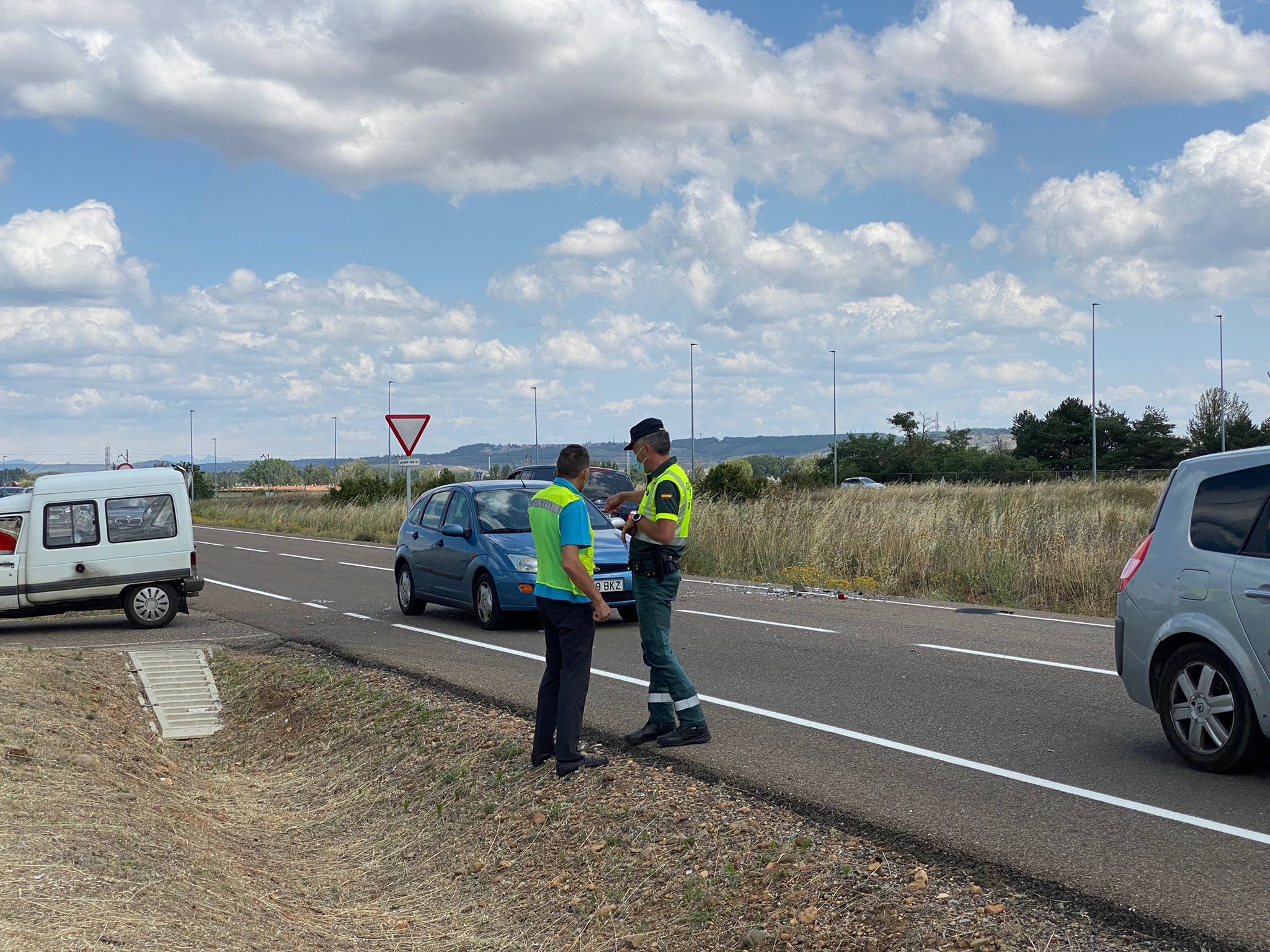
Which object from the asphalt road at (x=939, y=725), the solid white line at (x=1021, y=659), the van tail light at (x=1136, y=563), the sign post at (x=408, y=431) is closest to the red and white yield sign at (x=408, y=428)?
the sign post at (x=408, y=431)

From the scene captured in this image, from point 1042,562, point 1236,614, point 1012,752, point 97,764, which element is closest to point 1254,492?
point 1236,614

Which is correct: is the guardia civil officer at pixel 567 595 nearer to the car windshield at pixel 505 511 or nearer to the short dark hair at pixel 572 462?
the short dark hair at pixel 572 462

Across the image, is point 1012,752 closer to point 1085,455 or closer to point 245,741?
point 245,741

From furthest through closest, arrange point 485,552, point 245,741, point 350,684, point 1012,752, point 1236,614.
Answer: point 485,552
point 350,684
point 245,741
point 1012,752
point 1236,614

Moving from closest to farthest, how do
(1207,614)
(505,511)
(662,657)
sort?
(1207,614) → (662,657) → (505,511)

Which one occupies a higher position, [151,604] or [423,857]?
[151,604]

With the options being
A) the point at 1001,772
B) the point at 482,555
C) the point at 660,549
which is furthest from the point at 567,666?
the point at 482,555

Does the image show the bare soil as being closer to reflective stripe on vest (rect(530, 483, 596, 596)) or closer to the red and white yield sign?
reflective stripe on vest (rect(530, 483, 596, 596))

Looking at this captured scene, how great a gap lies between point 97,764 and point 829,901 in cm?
512

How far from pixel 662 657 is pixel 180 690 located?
6.14 meters

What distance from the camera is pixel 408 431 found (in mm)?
25078

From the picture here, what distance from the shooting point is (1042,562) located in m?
17.2

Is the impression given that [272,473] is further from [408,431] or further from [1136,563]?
[1136,563]

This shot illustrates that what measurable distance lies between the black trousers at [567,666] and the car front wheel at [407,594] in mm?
8490
